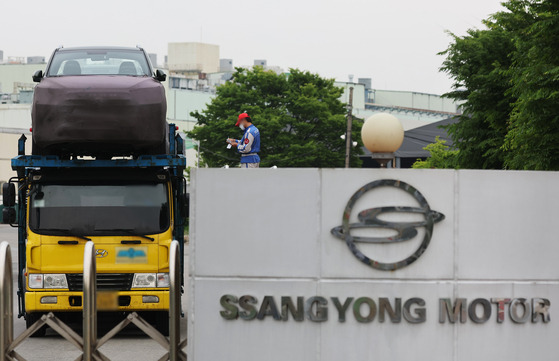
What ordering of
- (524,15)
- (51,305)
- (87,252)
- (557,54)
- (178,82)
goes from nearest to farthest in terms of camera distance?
(87,252) → (51,305) → (557,54) → (524,15) → (178,82)

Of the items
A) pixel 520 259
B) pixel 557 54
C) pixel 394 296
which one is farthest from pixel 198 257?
pixel 557 54

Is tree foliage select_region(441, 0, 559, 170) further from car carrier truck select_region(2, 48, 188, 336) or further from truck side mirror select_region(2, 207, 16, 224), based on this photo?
truck side mirror select_region(2, 207, 16, 224)

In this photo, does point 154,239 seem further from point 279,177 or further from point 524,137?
point 524,137

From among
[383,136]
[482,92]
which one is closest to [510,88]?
[482,92]

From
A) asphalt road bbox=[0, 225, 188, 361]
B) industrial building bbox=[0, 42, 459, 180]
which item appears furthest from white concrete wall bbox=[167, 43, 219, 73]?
asphalt road bbox=[0, 225, 188, 361]

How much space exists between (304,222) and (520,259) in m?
1.88

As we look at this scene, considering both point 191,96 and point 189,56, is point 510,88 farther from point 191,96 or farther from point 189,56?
point 189,56

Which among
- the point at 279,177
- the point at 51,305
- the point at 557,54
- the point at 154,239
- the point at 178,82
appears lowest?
the point at 51,305

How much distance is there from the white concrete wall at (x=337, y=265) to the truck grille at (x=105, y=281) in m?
4.78

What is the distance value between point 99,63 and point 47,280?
10.5ft

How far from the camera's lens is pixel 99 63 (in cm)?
1434

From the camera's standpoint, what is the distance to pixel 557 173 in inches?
344

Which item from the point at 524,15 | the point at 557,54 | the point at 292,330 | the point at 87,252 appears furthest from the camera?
the point at 524,15

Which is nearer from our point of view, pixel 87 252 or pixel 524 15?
pixel 87 252
